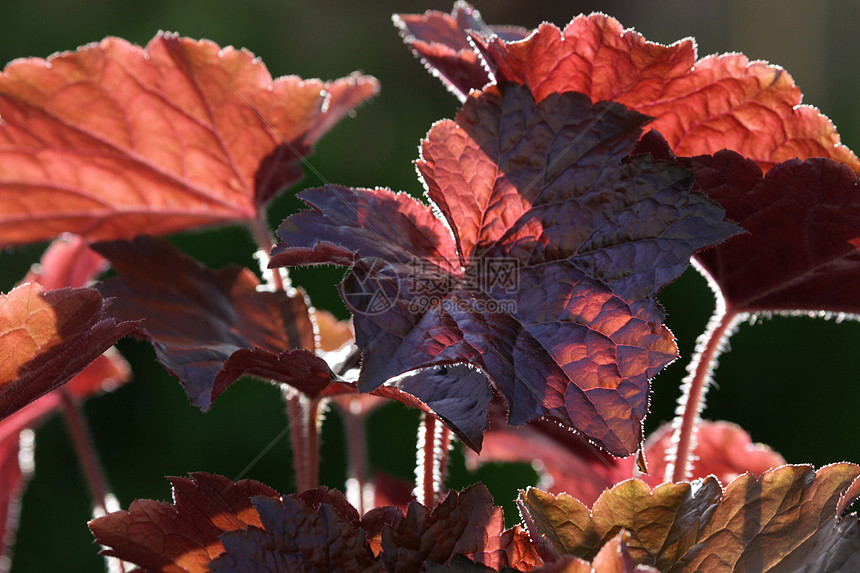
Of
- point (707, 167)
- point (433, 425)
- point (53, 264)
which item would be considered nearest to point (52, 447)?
point (53, 264)

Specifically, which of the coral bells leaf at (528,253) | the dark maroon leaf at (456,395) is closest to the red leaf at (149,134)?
the coral bells leaf at (528,253)

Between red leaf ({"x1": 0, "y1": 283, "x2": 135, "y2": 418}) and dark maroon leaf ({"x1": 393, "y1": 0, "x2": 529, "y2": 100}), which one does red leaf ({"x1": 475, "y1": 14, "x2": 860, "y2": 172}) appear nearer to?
dark maroon leaf ({"x1": 393, "y1": 0, "x2": 529, "y2": 100})

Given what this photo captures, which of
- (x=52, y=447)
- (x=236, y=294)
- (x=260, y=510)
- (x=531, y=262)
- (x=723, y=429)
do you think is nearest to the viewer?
(x=260, y=510)

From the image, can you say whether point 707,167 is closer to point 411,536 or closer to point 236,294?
point 411,536

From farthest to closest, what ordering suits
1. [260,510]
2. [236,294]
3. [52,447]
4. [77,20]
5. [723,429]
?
[77,20] → [52,447] → [723,429] → [236,294] → [260,510]

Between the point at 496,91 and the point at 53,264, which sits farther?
the point at 53,264

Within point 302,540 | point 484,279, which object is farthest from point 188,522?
point 484,279

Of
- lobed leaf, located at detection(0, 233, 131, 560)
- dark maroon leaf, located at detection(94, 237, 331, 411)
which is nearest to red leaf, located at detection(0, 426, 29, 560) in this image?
lobed leaf, located at detection(0, 233, 131, 560)

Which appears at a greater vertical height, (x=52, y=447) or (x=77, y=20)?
(x=77, y=20)
